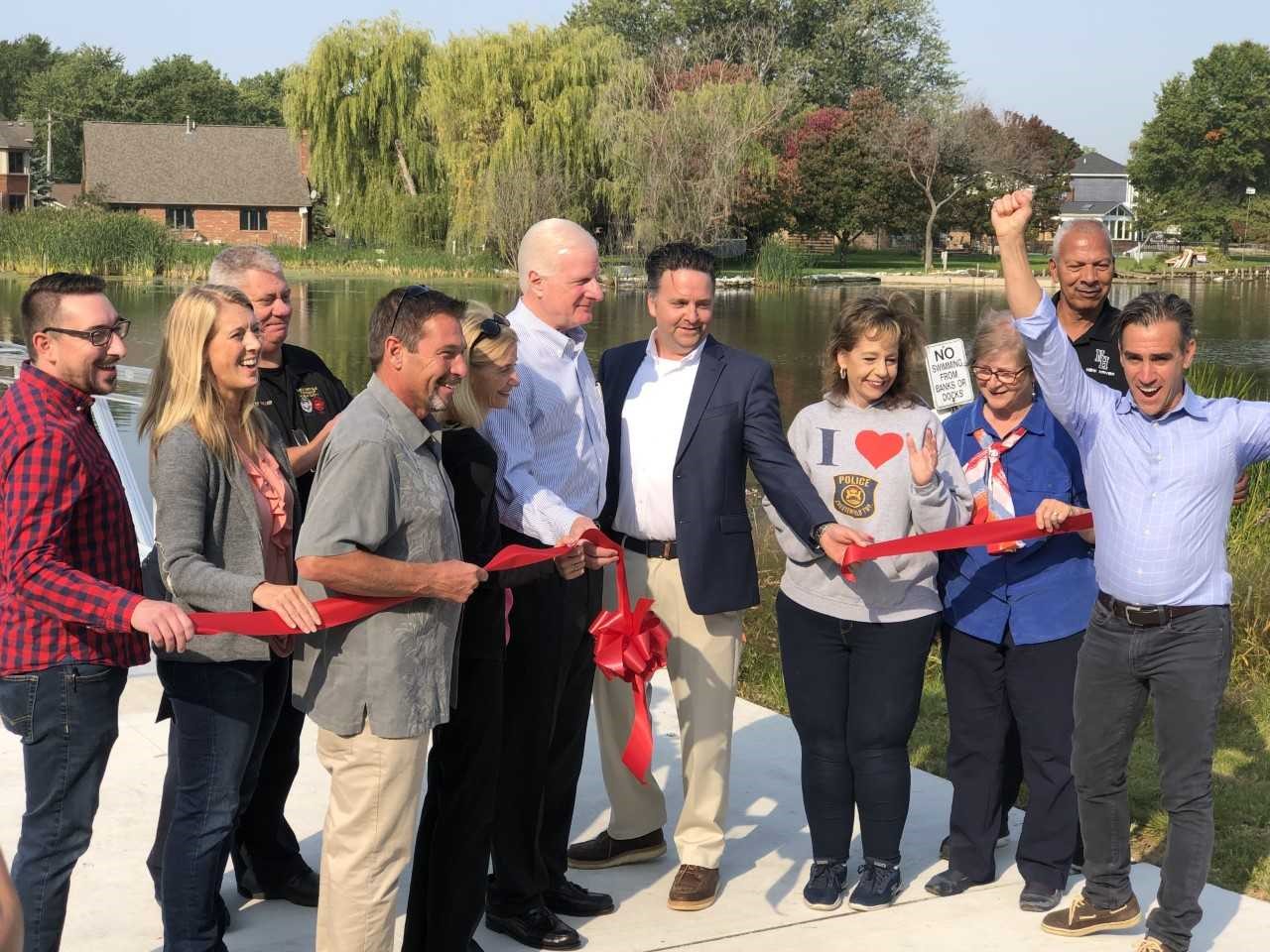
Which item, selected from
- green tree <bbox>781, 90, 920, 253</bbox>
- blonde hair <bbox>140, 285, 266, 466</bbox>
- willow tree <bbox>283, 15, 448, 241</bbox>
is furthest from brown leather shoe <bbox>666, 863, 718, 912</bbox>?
green tree <bbox>781, 90, 920, 253</bbox>

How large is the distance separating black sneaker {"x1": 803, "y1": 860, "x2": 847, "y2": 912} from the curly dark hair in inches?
59.4

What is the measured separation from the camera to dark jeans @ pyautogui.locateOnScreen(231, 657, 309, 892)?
466cm

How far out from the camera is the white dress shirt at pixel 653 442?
191 inches

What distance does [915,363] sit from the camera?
4.89 meters

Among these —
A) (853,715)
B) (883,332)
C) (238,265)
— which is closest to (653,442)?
(883,332)

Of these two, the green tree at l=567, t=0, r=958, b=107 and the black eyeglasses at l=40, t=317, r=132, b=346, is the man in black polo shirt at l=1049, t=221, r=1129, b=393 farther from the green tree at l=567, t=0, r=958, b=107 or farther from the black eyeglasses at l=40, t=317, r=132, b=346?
the green tree at l=567, t=0, r=958, b=107

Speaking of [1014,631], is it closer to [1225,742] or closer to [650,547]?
[650,547]

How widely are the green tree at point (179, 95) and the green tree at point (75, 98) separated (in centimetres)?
112

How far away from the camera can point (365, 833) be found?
366 cm

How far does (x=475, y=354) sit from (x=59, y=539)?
118cm

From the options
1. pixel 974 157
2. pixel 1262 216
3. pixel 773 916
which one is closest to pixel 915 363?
pixel 773 916

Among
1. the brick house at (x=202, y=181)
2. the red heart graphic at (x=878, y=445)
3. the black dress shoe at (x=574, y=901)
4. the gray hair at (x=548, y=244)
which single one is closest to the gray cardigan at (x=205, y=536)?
the gray hair at (x=548, y=244)

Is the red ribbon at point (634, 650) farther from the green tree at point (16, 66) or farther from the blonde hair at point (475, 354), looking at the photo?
the green tree at point (16, 66)

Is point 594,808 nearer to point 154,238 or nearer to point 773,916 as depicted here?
point 773,916
